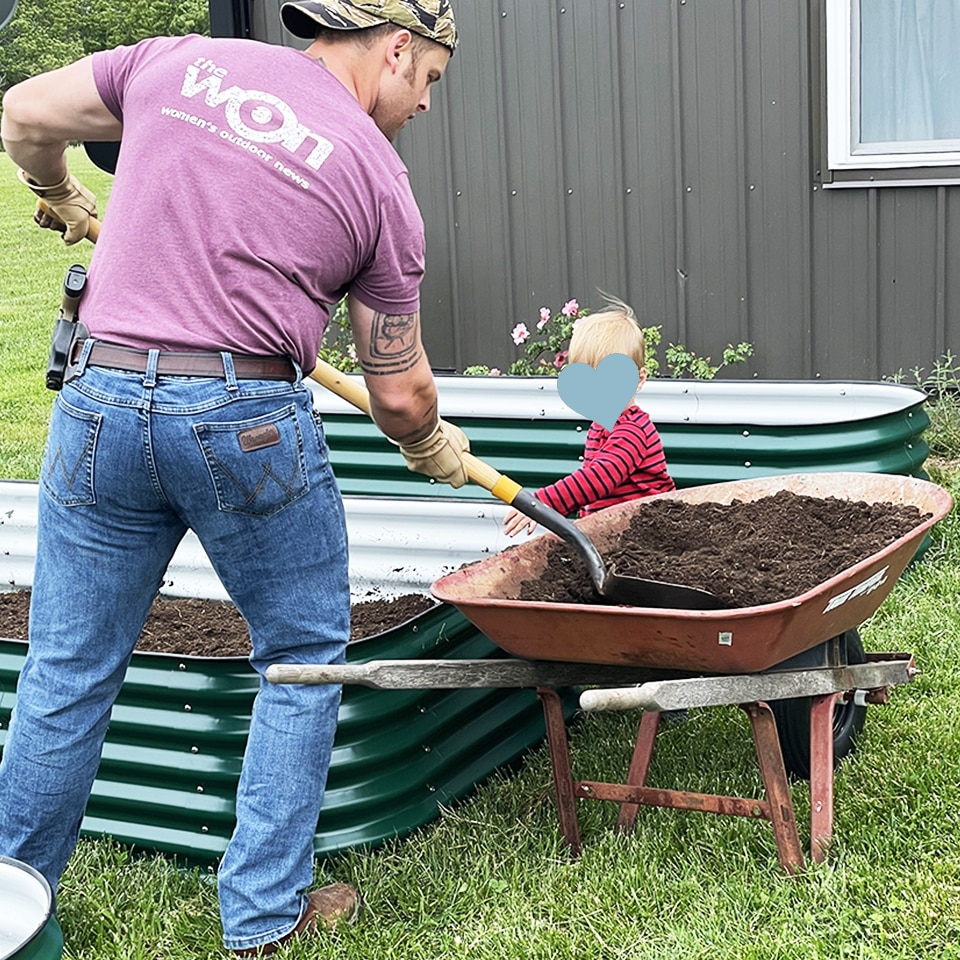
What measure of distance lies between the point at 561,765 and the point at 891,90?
420 centimetres

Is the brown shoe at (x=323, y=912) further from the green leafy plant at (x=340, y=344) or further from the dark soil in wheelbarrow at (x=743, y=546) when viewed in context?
the green leafy plant at (x=340, y=344)

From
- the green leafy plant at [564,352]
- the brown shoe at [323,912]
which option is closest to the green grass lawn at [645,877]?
the brown shoe at [323,912]

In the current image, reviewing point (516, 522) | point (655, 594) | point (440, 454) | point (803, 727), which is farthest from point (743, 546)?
point (440, 454)

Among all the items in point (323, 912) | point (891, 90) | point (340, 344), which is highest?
point (891, 90)

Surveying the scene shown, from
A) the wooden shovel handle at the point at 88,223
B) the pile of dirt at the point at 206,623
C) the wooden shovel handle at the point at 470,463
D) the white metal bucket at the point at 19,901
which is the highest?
the wooden shovel handle at the point at 88,223

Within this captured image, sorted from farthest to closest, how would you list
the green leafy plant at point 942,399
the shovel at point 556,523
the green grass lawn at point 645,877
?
the green leafy plant at point 942,399
the shovel at point 556,523
the green grass lawn at point 645,877

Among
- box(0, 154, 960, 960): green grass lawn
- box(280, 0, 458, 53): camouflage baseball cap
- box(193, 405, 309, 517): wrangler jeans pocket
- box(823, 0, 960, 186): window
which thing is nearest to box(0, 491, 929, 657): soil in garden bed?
box(0, 154, 960, 960): green grass lawn

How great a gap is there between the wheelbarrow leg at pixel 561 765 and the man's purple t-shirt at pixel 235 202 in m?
1.07

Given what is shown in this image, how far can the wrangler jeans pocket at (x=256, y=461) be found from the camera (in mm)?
2545

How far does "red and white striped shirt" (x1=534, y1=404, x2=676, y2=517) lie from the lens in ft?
12.2

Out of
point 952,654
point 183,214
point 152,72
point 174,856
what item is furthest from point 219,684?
point 952,654

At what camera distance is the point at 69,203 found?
3176 mm

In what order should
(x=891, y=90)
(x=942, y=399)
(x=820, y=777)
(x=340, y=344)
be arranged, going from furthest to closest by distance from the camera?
(x=340, y=344) < (x=891, y=90) < (x=942, y=399) < (x=820, y=777)

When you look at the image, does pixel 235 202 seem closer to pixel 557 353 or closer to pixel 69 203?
pixel 69 203
